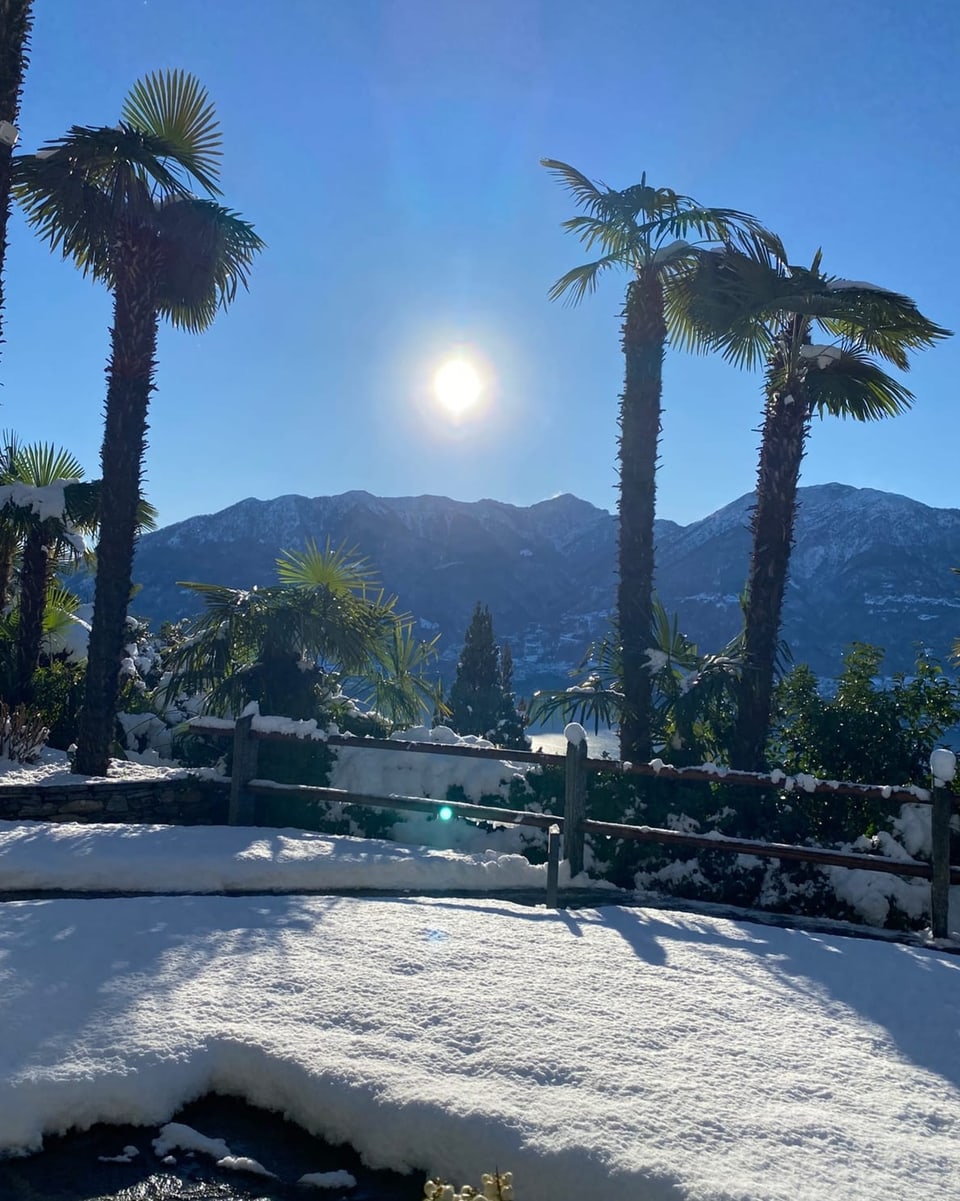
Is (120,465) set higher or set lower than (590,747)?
higher

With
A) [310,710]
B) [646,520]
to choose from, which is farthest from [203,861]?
[646,520]

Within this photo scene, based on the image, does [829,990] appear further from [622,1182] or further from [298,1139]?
[298,1139]

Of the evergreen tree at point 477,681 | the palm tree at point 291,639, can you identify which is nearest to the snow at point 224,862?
the palm tree at point 291,639

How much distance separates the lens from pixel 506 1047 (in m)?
3.50

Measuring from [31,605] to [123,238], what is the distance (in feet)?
19.6

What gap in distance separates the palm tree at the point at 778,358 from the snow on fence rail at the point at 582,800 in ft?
5.57

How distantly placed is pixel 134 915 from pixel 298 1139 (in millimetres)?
2333

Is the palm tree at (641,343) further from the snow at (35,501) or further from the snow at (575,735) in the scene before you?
the snow at (35,501)

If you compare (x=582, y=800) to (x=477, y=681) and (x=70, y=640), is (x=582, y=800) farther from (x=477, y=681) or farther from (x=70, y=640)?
(x=477, y=681)

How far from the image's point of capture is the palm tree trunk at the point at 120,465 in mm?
10602

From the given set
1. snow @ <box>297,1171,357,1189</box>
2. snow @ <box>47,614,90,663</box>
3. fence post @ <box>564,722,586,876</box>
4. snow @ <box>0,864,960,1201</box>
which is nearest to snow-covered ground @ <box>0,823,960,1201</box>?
snow @ <box>0,864,960,1201</box>

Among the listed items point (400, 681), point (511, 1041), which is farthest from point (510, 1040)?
point (400, 681)

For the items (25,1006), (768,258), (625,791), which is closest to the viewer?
(25,1006)

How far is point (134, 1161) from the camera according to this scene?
297 cm
